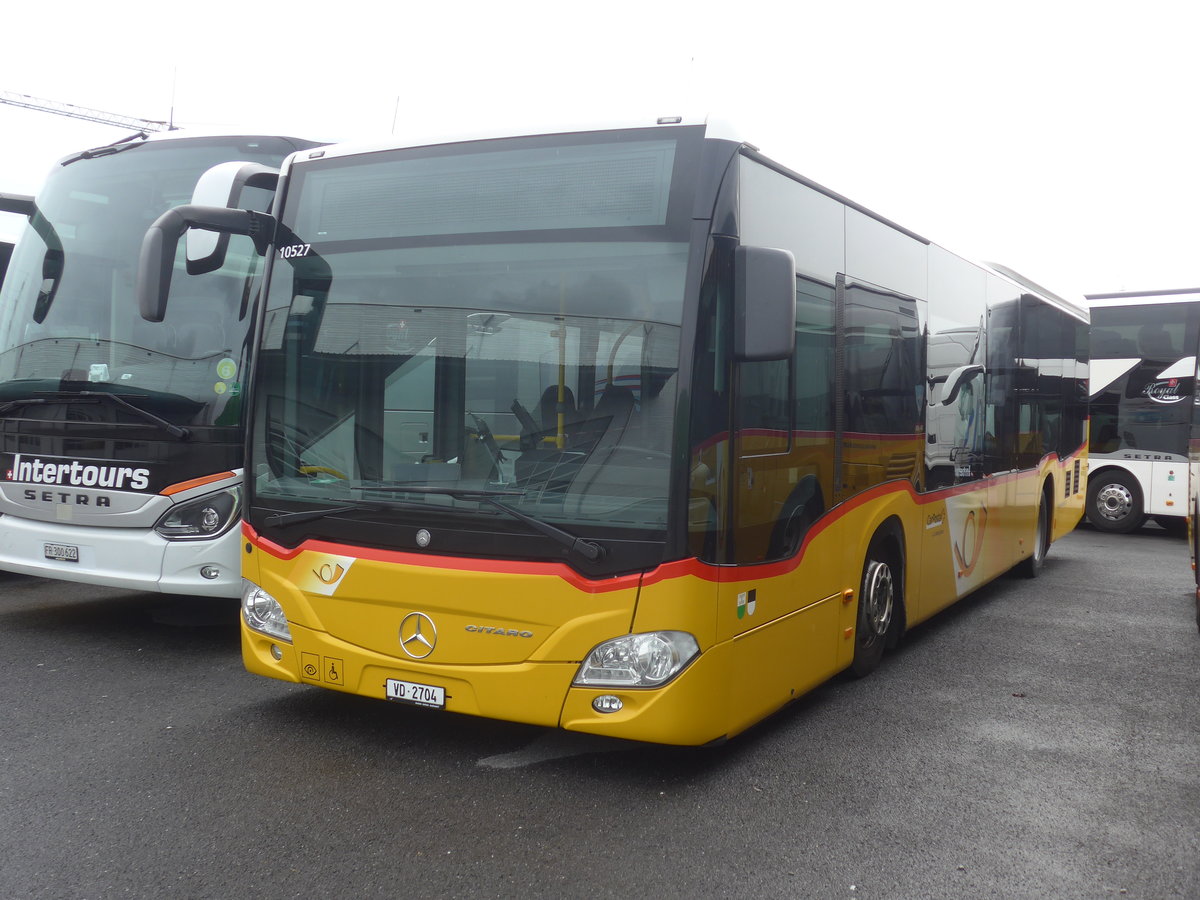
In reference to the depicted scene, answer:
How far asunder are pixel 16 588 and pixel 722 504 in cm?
710

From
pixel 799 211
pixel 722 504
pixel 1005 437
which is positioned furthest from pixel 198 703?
pixel 1005 437

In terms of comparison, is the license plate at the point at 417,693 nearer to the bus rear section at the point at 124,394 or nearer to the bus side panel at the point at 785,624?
the bus side panel at the point at 785,624

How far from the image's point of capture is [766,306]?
434cm

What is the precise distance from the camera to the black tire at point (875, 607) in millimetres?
6207

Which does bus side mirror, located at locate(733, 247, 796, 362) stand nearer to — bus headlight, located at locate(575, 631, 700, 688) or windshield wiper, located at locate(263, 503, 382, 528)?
bus headlight, located at locate(575, 631, 700, 688)

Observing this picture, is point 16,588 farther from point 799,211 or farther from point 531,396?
point 799,211

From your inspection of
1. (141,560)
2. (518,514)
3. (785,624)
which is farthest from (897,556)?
(141,560)

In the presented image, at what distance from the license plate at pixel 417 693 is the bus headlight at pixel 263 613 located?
634mm

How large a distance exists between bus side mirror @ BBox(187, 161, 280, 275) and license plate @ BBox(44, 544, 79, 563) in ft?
6.86

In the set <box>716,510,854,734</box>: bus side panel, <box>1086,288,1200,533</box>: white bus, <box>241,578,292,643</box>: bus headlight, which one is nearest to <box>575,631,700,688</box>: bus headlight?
<box>716,510,854,734</box>: bus side panel

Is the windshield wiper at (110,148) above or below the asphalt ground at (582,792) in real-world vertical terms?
above

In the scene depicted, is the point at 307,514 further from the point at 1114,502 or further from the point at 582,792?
the point at 1114,502

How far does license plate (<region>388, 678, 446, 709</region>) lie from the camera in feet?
15.3

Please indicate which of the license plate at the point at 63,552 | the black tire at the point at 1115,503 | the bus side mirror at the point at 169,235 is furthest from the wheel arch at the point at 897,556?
the black tire at the point at 1115,503
